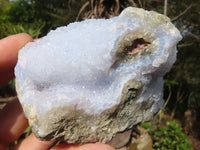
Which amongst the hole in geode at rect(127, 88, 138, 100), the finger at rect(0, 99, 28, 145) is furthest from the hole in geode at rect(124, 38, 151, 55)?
the finger at rect(0, 99, 28, 145)

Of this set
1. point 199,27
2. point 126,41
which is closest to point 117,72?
point 126,41

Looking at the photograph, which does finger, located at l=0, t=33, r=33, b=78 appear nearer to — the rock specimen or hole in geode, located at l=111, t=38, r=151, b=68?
the rock specimen

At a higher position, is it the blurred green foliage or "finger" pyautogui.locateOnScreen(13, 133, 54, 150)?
"finger" pyautogui.locateOnScreen(13, 133, 54, 150)

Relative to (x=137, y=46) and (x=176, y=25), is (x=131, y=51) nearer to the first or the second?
(x=137, y=46)

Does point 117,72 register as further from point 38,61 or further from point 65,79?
point 38,61

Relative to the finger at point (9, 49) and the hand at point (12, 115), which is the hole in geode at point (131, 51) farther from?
the finger at point (9, 49)

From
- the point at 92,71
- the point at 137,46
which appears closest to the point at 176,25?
the point at 137,46

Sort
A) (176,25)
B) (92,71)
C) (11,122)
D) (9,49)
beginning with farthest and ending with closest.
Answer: (176,25)
(11,122)
(9,49)
(92,71)
